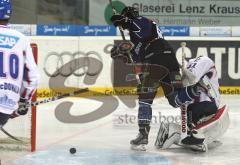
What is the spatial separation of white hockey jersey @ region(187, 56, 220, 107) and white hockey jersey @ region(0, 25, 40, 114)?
7.92 feet

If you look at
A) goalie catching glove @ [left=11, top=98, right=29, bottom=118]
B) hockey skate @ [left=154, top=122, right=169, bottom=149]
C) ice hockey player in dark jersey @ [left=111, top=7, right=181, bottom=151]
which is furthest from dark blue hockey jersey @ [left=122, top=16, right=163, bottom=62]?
goalie catching glove @ [left=11, top=98, right=29, bottom=118]

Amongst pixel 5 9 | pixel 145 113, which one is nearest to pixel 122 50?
pixel 145 113

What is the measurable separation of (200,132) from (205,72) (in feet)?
1.89

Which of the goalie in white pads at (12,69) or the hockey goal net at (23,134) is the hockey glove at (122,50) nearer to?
the hockey goal net at (23,134)

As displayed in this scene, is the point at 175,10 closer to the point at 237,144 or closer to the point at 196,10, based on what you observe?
the point at 196,10

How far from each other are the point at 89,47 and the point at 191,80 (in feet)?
16.4

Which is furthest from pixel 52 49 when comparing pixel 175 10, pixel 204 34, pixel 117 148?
pixel 117 148

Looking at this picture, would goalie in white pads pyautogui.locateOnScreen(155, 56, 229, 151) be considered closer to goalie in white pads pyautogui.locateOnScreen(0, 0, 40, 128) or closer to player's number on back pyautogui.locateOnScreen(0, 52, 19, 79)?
goalie in white pads pyautogui.locateOnScreen(0, 0, 40, 128)

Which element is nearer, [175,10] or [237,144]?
[237,144]

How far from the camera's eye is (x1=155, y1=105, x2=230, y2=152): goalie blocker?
221 inches

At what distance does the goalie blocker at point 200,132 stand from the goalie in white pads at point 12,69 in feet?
8.09

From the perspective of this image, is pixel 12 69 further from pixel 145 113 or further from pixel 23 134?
pixel 145 113

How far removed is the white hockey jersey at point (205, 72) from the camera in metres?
5.61

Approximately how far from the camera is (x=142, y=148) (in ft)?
18.8
